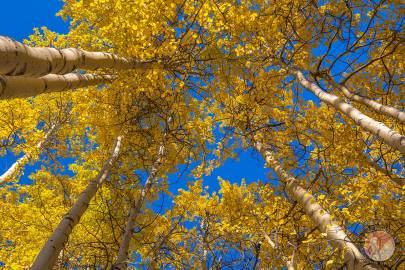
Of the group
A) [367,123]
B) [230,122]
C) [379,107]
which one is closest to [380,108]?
[379,107]

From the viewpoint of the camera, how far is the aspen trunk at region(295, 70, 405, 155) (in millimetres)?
3326

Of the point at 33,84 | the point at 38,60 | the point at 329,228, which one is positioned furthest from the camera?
the point at 329,228

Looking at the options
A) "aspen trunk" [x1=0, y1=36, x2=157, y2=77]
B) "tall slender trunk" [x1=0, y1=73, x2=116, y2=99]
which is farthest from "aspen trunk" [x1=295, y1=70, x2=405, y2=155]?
"tall slender trunk" [x1=0, y1=73, x2=116, y2=99]

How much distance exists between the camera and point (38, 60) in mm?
2438

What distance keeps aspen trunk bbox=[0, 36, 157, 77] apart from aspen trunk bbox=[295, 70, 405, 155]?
322 cm

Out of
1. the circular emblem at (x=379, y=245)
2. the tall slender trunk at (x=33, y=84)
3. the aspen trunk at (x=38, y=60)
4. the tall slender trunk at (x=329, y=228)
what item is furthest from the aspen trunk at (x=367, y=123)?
the tall slender trunk at (x=33, y=84)

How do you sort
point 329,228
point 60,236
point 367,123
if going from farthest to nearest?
1. point 367,123
2. point 60,236
3. point 329,228

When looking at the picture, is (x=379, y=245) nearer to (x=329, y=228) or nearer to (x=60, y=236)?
(x=329, y=228)

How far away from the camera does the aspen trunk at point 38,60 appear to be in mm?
2137

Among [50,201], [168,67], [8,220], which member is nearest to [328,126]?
[168,67]

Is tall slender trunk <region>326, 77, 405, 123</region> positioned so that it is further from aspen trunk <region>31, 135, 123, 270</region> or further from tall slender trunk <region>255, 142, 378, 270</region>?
aspen trunk <region>31, 135, 123, 270</region>

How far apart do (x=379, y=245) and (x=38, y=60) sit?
3.30 m

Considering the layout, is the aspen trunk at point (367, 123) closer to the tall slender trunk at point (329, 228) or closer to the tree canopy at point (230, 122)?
the tree canopy at point (230, 122)

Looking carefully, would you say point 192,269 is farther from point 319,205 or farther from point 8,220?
point 8,220
